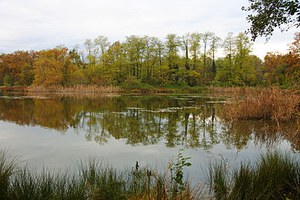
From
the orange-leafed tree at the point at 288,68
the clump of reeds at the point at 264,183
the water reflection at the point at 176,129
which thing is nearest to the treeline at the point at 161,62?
the orange-leafed tree at the point at 288,68

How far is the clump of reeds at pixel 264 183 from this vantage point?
11.6ft

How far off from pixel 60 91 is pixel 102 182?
119 feet

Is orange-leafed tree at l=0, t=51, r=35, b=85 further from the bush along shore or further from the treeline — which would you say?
the bush along shore

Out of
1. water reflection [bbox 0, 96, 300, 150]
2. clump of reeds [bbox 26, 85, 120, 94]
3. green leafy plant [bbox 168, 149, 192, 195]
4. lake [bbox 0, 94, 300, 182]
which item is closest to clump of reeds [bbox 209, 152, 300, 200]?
green leafy plant [bbox 168, 149, 192, 195]

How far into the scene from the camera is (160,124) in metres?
10.8

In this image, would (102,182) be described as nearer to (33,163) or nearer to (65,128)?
(33,163)

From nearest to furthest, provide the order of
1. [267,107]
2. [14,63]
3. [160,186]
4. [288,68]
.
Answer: [160,186], [267,107], [288,68], [14,63]

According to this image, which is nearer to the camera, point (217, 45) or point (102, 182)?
point (102, 182)

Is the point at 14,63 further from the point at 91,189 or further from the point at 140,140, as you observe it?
the point at 91,189

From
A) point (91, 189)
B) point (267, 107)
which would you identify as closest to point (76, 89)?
point (267, 107)

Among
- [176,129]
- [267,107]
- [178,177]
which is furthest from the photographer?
[267,107]

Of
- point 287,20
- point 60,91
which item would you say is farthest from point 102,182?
point 60,91

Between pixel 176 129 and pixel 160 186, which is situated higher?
pixel 160 186

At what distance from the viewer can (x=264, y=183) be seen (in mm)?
3715
